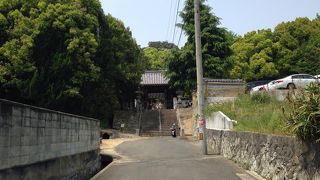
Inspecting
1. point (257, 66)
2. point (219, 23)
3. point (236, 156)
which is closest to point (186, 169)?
point (236, 156)

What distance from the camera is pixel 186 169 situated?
18188 mm

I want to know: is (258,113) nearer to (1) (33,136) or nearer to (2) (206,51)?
(1) (33,136)

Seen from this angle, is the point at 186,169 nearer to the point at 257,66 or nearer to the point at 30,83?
the point at 30,83

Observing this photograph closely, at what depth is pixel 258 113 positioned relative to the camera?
19906 mm

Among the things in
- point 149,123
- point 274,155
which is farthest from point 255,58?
point 274,155

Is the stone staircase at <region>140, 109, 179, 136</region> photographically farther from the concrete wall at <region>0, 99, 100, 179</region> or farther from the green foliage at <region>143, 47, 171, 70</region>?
the concrete wall at <region>0, 99, 100, 179</region>

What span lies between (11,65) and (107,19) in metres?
15.9

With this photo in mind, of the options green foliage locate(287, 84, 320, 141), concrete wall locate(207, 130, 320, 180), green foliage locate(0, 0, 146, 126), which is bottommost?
concrete wall locate(207, 130, 320, 180)

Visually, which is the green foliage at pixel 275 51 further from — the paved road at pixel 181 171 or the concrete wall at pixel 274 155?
the concrete wall at pixel 274 155

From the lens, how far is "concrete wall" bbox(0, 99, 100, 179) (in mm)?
10094

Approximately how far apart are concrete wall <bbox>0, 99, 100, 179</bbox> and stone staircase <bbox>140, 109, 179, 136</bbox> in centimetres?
3469

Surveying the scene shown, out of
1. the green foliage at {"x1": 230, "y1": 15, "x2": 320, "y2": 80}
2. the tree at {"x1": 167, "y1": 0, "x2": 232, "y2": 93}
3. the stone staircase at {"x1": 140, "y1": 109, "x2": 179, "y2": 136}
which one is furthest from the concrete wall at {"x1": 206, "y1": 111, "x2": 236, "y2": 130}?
the green foliage at {"x1": 230, "y1": 15, "x2": 320, "y2": 80}

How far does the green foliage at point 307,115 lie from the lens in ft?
33.1

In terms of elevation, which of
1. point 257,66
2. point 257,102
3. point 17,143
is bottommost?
point 17,143
